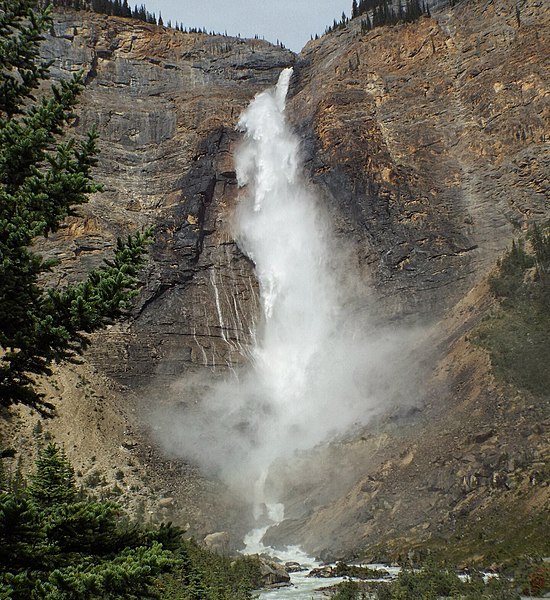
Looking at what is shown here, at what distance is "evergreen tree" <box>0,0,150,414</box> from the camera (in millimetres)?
7309

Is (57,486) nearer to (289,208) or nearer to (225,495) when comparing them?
(225,495)

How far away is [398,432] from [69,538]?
32867 millimetres

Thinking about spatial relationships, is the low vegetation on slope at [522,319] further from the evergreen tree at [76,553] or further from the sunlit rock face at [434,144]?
the evergreen tree at [76,553]

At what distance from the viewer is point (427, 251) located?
51.6 meters

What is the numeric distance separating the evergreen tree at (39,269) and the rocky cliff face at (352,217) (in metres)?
25.8

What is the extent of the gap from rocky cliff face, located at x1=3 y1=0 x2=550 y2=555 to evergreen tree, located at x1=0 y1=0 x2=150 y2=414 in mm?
25788

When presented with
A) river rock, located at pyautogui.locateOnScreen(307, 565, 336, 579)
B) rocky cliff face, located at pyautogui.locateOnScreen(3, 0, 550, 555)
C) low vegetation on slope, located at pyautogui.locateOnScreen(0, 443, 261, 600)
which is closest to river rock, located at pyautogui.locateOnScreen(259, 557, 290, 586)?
river rock, located at pyautogui.locateOnScreen(307, 565, 336, 579)

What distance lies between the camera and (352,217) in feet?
187

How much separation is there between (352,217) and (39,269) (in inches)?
2009

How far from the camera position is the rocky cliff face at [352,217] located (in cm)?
3444

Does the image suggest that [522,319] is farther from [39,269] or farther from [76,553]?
[76,553]

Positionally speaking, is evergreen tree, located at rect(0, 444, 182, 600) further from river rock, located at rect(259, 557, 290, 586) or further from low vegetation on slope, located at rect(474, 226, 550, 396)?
low vegetation on slope, located at rect(474, 226, 550, 396)

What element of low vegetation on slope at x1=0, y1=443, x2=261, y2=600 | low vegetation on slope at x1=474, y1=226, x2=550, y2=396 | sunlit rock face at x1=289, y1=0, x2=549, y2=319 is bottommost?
low vegetation on slope at x1=0, y1=443, x2=261, y2=600

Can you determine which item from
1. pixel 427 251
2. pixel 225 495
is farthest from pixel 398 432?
pixel 427 251
